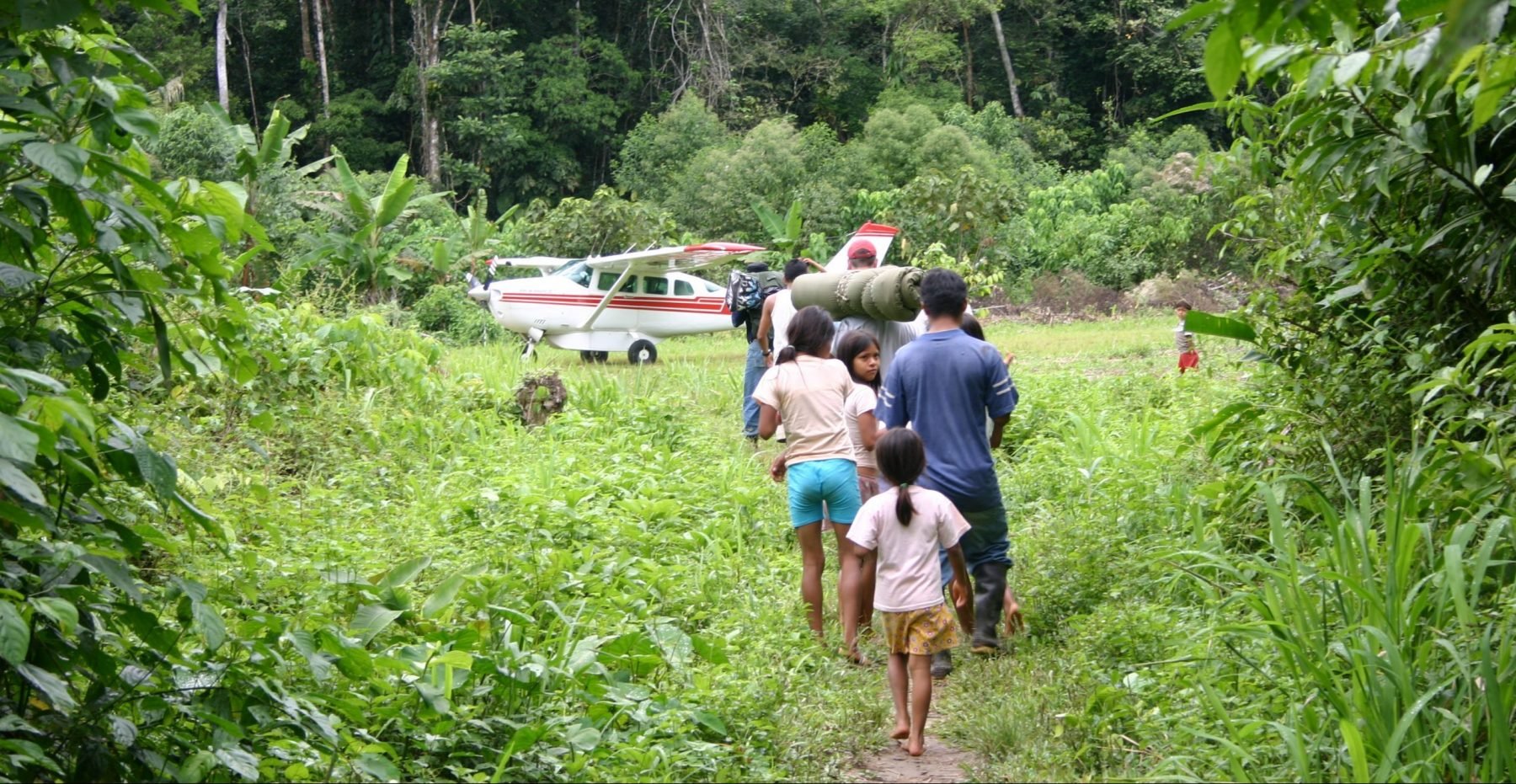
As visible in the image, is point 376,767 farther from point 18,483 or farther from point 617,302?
point 617,302

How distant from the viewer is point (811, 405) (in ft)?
20.5

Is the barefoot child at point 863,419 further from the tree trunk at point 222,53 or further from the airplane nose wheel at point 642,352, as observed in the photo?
the tree trunk at point 222,53

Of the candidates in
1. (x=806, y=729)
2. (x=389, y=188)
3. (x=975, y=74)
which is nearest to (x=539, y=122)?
(x=975, y=74)

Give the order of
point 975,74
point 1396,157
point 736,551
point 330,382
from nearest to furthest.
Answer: point 1396,157 → point 736,551 → point 330,382 → point 975,74

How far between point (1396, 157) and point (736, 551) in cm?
410

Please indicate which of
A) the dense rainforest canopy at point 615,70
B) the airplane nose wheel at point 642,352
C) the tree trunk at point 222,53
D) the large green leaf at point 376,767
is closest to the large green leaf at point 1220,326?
the large green leaf at point 376,767

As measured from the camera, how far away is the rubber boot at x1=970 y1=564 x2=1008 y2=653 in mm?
5965

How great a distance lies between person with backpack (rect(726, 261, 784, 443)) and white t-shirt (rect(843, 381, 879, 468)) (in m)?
4.39

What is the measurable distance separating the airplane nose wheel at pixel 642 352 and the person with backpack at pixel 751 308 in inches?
333

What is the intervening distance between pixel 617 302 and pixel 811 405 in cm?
1495

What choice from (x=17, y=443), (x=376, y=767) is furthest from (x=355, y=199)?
(x=17, y=443)

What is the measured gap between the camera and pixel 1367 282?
5.69 m

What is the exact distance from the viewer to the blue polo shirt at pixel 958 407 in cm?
589

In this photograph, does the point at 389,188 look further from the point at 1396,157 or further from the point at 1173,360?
the point at 1396,157
